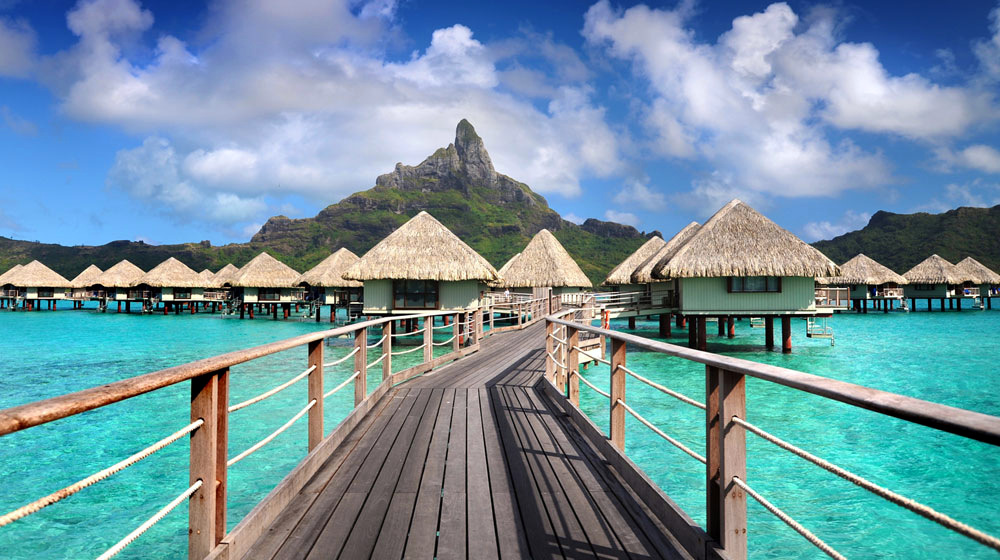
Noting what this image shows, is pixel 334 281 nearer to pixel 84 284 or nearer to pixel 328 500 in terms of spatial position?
pixel 84 284

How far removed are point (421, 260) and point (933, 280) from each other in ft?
156

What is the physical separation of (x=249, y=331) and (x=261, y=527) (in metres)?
31.9

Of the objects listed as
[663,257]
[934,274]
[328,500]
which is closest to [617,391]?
[328,500]

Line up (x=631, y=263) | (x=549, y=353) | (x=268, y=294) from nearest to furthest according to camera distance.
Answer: (x=549, y=353) → (x=631, y=263) → (x=268, y=294)

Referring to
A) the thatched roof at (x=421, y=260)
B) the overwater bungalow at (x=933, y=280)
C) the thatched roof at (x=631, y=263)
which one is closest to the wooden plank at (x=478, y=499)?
the thatched roof at (x=421, y=260)

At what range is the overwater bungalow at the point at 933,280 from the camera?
156ft

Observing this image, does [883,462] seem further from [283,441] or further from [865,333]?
[865,333]

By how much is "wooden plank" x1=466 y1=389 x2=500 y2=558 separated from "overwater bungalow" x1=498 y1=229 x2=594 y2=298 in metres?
27.2

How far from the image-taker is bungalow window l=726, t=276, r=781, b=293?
816 inches

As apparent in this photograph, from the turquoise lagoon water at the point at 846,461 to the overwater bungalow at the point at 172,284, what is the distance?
4523 cm

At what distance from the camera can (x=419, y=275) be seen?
2208cm

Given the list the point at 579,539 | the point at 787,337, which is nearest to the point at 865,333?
the point at 787,337

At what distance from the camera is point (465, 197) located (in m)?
119

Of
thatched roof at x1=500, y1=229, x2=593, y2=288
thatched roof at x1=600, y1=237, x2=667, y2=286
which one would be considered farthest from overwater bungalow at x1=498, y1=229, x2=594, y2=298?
thatched roof at x1=600, y1=237, x2=667, y2=286
